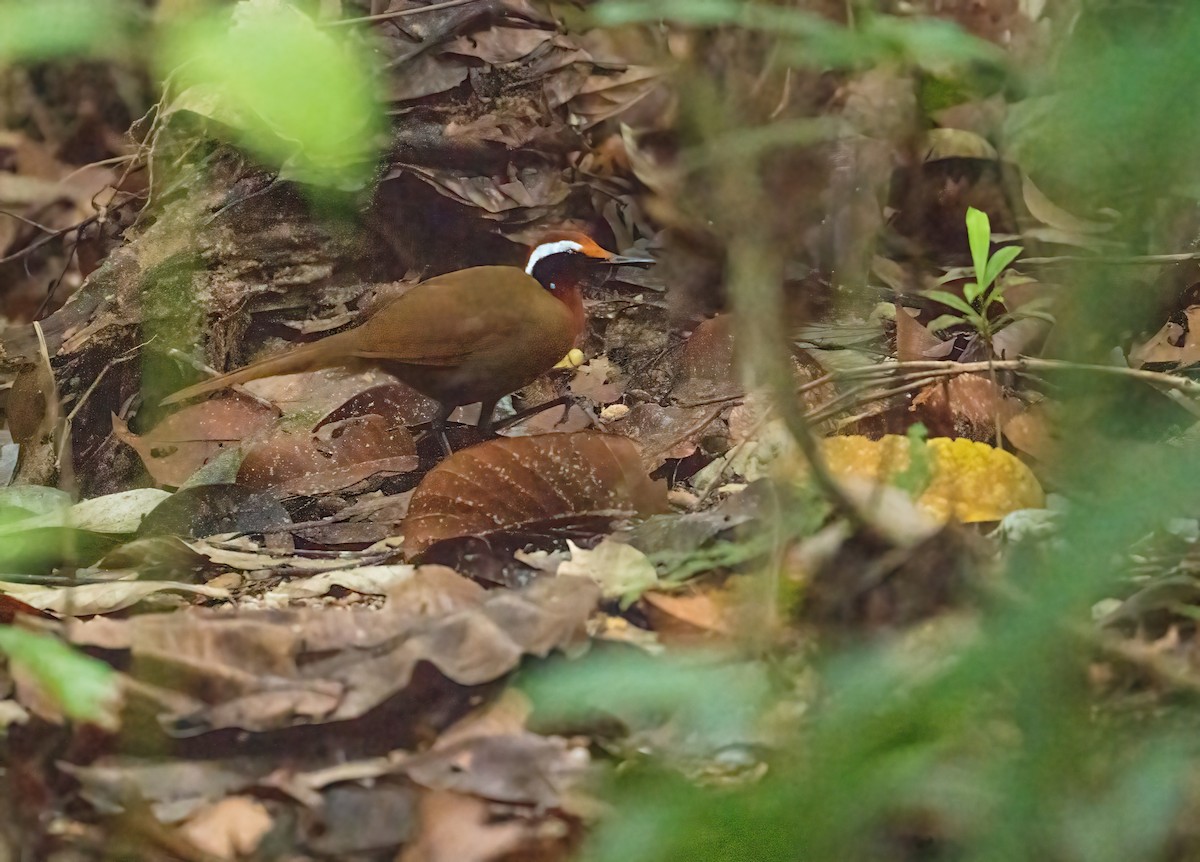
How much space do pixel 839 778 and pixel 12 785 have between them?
2.78 feet

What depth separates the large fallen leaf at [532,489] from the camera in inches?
67.2

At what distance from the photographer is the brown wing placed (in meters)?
2.48

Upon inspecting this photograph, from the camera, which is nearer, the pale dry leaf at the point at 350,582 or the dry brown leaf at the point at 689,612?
the dry brown leaf at the point at 689,612

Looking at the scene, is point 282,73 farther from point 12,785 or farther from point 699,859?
point 12,785

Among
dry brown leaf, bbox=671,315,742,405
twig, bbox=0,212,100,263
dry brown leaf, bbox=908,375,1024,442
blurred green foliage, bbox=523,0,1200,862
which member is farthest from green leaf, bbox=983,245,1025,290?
twig, bbox=0,212,100,263

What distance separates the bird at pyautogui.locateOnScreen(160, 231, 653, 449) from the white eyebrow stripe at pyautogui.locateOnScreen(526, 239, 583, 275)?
0.34ft

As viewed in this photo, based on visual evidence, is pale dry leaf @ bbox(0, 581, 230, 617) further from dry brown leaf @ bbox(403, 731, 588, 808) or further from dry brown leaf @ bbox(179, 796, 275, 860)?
dry brown leaf @ bbox(403, 731, 588, 808)

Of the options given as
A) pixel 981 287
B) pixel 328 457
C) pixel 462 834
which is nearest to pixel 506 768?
pixel 462 834

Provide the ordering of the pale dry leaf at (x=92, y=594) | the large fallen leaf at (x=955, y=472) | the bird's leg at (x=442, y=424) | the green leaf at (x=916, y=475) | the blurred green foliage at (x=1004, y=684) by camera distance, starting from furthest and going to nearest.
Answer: the bird's leg at (x=442, y=424) < the pale dry leaf at (x=92, y=594) < the large fallen leaf at (x=955, y=472) < the green leaf at (x=916, y=475) < the blurred green foliage at (x=1004, y=684)

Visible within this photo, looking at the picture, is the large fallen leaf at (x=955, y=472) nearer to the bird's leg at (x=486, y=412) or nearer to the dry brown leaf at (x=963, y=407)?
the dry brown leaf at (x=963, y=407)

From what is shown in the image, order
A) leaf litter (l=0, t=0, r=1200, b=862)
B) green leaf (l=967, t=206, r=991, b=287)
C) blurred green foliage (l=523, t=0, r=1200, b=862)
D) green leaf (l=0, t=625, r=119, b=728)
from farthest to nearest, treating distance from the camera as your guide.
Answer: green leaf (l=967, t=206, r=991, b=287) < leaf litter (l=0, t=0, r=1200, b=862) < green leaf (l=0, t=625, r=119, b=728) < blurred green foliage (l=523, t=0, r=1200, b=862)

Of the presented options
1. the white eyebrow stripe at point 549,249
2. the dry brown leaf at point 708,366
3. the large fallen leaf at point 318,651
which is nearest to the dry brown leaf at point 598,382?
the dry brown leaf at point 708,366

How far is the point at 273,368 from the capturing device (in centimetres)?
244

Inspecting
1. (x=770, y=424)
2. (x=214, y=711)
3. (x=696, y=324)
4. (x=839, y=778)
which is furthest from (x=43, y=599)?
(x=696, y=324)
